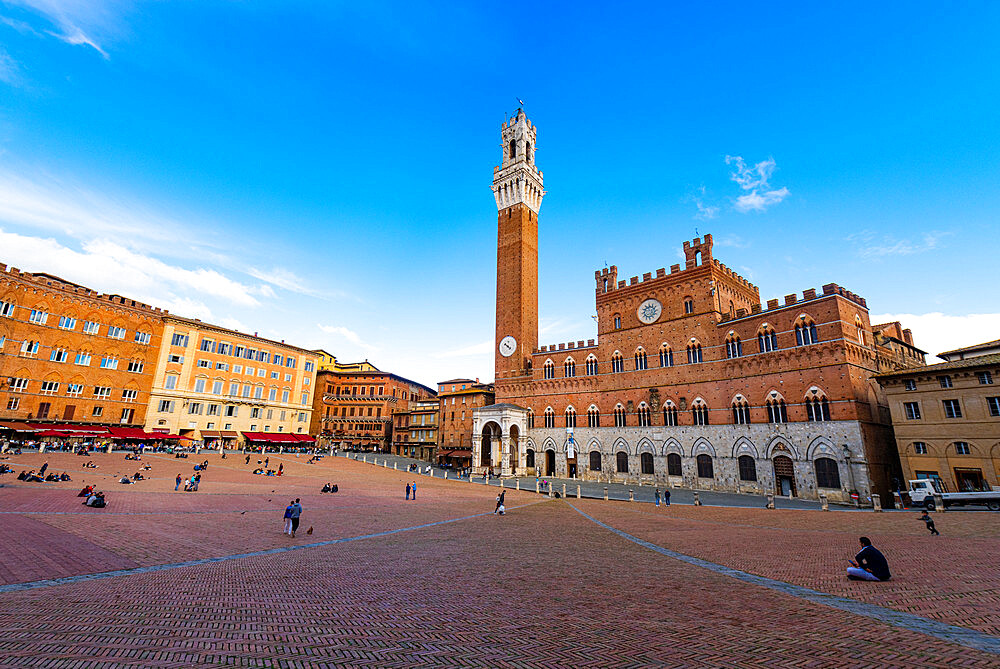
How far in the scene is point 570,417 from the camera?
1901 inches

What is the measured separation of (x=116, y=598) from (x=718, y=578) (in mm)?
13700

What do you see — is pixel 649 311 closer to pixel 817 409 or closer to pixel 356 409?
pixel 817 409

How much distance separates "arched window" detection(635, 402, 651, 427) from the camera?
140ft

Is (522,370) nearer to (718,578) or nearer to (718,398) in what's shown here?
(718,398)

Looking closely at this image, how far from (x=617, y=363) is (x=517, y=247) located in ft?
68.5

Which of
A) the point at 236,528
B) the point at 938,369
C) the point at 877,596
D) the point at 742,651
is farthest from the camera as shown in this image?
the point at 938,369

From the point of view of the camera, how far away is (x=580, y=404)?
4781cm

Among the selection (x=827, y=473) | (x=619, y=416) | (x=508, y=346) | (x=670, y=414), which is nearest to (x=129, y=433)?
(x=508, y=346)

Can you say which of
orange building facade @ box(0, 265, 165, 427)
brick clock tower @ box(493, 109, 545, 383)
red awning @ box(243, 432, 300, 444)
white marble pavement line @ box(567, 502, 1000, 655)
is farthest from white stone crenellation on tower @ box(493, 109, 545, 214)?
white marble pavement line @ box(567, 502, 1000, 655)

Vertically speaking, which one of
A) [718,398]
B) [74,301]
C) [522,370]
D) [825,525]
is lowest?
[825,525]

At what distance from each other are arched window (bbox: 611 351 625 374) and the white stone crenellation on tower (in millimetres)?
25312

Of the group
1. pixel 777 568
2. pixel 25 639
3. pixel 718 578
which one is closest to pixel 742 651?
pixel 718 578

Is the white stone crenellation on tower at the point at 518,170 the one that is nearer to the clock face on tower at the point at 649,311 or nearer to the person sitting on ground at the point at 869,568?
the clock face on tower at the point at 649,311

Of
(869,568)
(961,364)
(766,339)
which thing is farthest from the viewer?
(766,339)
